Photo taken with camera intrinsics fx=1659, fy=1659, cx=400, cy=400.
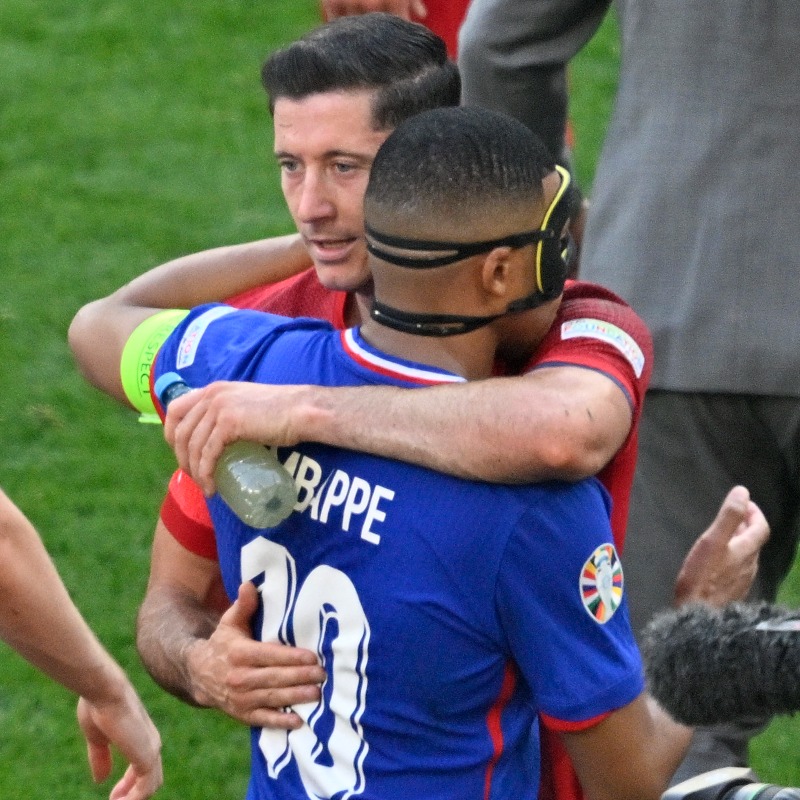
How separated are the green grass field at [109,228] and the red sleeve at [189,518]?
1705 mm

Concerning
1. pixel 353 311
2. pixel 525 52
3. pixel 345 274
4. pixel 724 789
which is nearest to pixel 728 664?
pixel 724 789

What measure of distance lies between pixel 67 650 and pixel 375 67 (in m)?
1.05

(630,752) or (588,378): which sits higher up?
(588,378)

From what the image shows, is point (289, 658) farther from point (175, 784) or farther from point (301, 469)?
point (175, 784)

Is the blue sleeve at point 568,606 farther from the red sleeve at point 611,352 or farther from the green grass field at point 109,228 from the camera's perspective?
the green grass field at point 109,228

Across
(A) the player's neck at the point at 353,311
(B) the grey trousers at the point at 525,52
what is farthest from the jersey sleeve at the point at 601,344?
(B) the grey trousers at the point at 525,52

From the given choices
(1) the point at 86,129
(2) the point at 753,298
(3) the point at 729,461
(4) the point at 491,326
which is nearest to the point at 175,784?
(3) the point at 729,461

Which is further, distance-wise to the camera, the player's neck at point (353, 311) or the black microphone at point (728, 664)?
the player's neck at point (353, 311)

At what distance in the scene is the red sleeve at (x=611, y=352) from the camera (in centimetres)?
223

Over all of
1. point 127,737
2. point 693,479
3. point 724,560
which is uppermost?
point 724,560

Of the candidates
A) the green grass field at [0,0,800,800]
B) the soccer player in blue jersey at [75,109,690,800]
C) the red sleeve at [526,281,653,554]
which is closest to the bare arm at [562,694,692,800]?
the soccer player in blue jersey at [75,109,690,800]

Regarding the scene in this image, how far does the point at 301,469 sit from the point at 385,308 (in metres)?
0.24

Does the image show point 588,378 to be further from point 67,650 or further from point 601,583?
point 67,650

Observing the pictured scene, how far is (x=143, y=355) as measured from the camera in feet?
8.34
